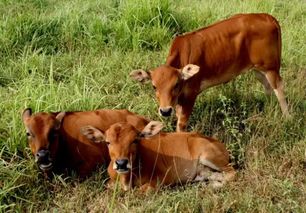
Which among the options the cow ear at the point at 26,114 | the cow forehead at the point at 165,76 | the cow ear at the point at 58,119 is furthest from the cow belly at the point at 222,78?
the cow ear at the point at 26,114

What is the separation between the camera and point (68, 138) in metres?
5.29

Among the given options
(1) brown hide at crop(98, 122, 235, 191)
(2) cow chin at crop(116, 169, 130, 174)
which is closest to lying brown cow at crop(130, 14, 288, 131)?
(1) brown hide at crop(98, 122, 235, 191)

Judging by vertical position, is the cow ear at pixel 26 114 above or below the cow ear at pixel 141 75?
below

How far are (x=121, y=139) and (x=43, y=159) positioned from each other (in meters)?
0.68

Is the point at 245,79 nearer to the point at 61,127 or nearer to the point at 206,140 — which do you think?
the point at 206,140

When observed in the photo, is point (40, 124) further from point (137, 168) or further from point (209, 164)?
point (209, 164)

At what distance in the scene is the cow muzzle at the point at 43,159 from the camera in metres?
4.85

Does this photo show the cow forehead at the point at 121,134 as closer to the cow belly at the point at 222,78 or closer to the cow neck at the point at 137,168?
the cow neck at the point at 137,168

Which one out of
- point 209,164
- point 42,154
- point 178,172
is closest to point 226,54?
point 209,164

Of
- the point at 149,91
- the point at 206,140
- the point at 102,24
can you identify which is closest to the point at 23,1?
the point at 102,24

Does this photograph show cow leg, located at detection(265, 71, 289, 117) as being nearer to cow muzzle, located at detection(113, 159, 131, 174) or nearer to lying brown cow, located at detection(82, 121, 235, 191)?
lying brown cow, located at detection(82, 121, 235, 191)

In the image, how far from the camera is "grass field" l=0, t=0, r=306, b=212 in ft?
15.8

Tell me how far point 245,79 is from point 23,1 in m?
4.55

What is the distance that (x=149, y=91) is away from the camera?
6.73m
